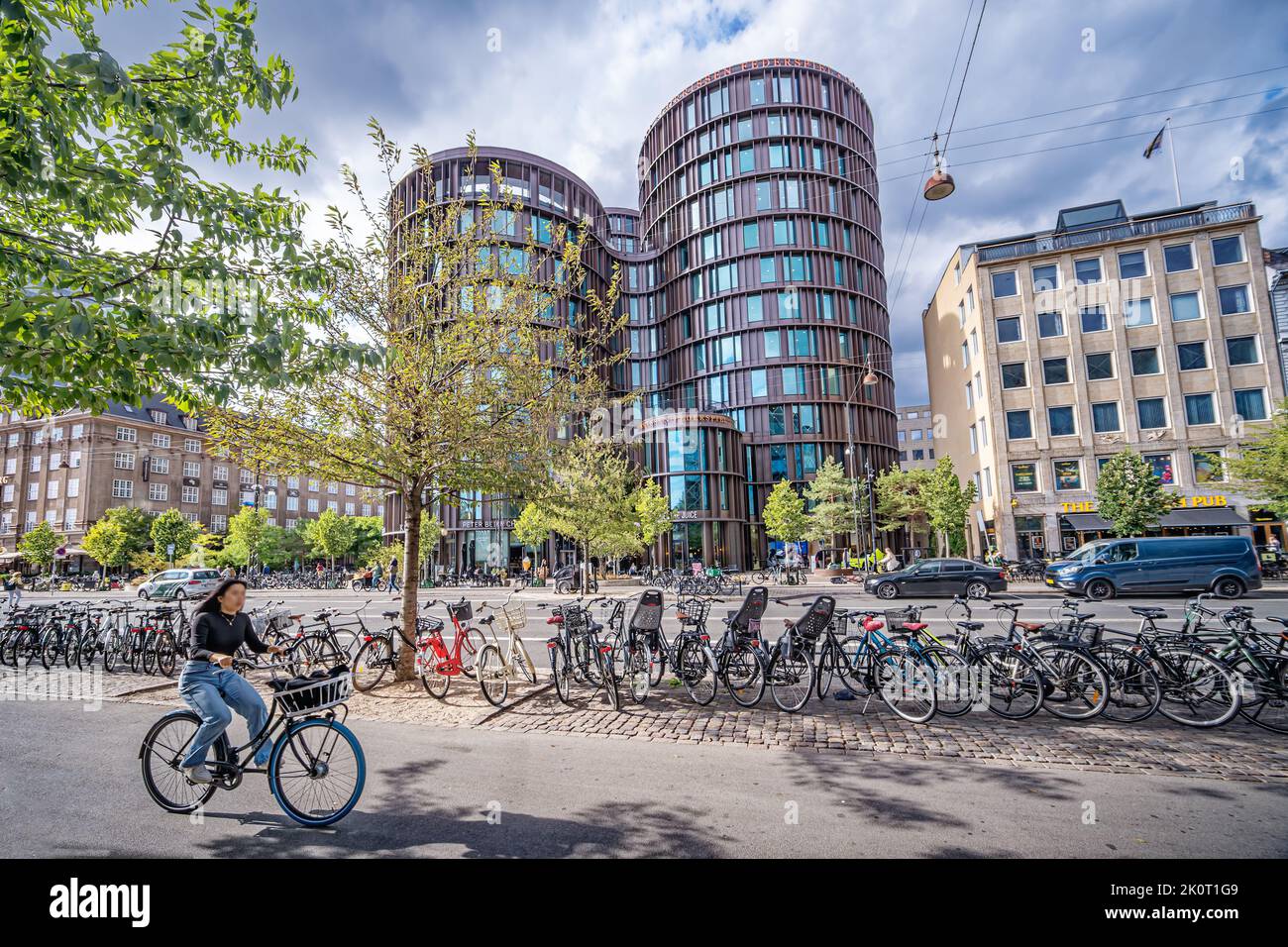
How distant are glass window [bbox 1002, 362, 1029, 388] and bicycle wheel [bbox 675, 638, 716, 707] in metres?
35.5

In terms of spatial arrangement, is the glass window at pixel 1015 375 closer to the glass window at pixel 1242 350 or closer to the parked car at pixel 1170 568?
the glass window at pixel 1242 350

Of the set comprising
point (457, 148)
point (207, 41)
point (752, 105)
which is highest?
point (752, 105)

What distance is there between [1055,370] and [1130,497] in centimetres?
1182

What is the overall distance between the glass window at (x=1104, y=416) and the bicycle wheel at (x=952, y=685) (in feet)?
114

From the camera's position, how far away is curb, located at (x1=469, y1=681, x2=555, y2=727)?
670cm

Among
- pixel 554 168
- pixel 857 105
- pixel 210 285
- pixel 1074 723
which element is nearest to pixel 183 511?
pixel 554 168

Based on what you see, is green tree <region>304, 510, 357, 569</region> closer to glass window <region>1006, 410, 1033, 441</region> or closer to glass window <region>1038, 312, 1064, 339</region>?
glass window <region>1006, 410, 1033, 441</region>

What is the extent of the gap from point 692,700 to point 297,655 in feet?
19.7

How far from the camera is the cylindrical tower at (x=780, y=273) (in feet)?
183

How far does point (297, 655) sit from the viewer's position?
895 cm

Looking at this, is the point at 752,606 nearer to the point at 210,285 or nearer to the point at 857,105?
the point at 210,285

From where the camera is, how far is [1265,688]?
242 inches

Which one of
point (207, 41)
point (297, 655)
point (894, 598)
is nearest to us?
point (207, 41)

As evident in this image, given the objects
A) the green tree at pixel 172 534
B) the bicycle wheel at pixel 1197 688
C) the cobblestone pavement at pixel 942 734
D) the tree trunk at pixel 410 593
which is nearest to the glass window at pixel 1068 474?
the bicycle wheel at pixel 1197 688
